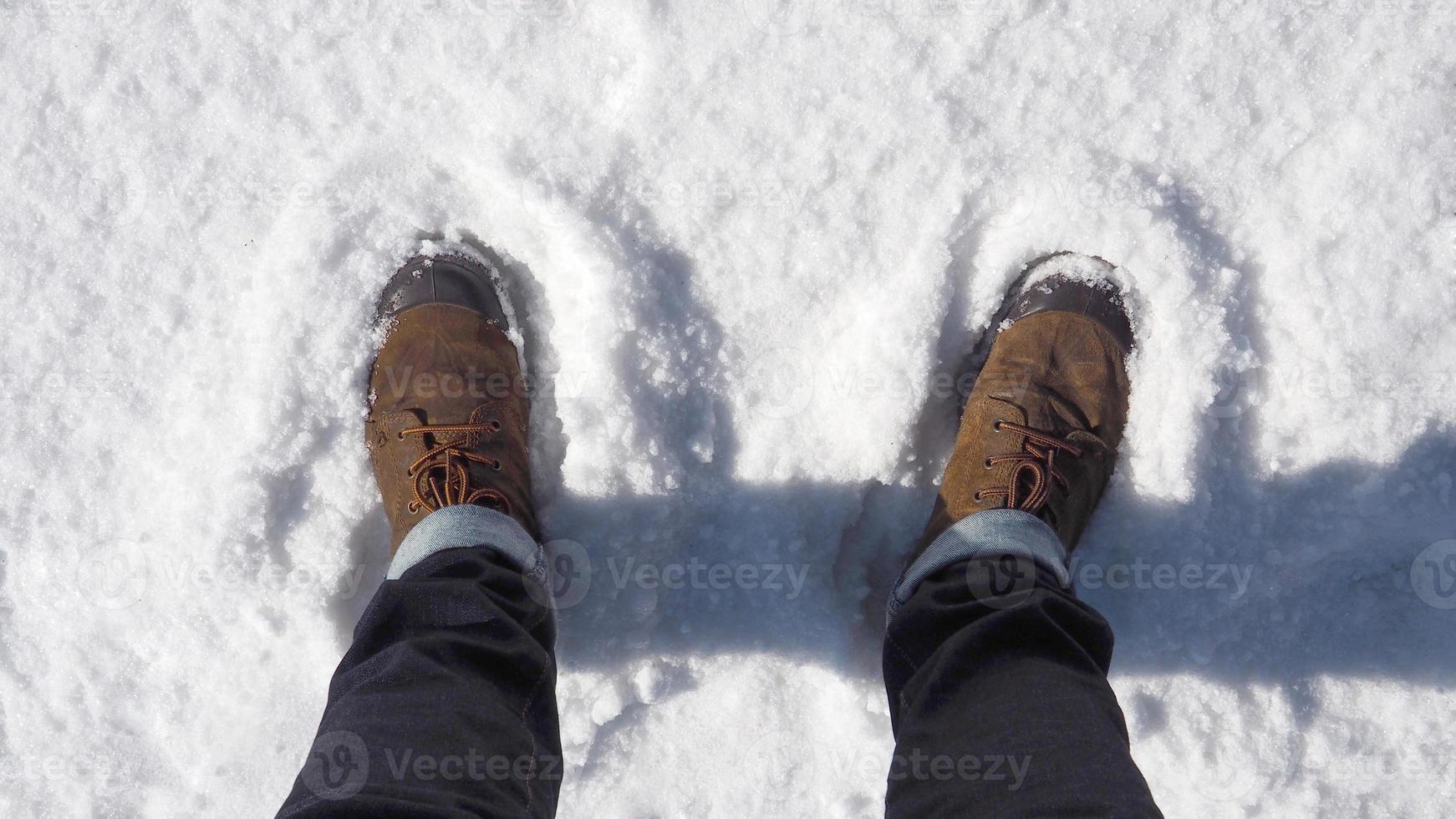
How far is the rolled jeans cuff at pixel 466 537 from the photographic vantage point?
1.54m

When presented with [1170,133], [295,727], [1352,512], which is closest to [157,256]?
[295,727]

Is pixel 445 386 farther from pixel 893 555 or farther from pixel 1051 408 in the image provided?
pixel 1051 408

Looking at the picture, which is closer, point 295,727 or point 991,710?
point 991,710

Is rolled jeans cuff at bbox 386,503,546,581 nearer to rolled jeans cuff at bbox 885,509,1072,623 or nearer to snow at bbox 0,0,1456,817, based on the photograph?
snow at bbox 0,0,1456,817

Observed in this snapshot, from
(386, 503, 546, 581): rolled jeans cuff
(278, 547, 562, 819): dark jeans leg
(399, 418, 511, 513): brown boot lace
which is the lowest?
(278, 547, 562, 819): dark jeans leg

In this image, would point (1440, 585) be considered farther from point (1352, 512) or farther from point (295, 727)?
point (295, 727)

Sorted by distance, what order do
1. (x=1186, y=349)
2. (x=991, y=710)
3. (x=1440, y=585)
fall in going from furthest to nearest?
(x=1440, y=585)
(x=1186, y=349)
(x=991, y=710)

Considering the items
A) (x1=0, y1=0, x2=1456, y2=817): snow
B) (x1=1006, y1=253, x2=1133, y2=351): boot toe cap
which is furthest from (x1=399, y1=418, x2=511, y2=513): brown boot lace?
(x1=1006, y1=253, x2=1133, y2=351): boot toe cap

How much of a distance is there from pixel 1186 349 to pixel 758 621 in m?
1.03

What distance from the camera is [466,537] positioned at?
1.56m

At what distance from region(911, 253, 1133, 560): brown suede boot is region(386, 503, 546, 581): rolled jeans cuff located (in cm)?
80

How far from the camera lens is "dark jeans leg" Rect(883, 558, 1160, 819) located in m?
1.20

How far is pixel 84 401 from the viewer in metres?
1.82

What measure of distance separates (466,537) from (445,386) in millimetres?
403
